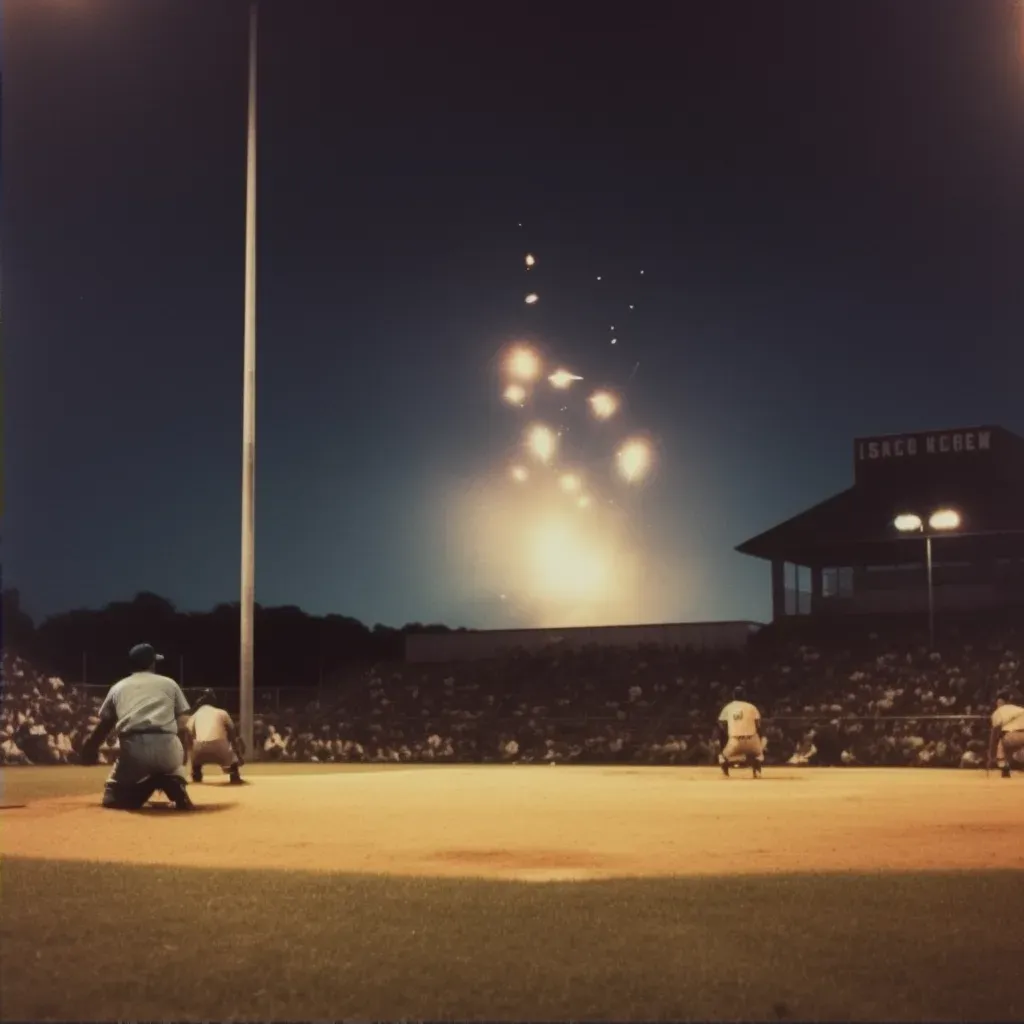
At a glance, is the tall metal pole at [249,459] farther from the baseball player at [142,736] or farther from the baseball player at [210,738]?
the baseball player at [142,736]

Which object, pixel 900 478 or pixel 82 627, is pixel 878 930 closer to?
pixel 900 478

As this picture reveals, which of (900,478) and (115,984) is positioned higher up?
(900,478)

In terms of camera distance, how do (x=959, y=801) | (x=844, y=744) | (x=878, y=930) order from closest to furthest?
(x=878, y=930) → (x=959, y=801) → (x=844, y=744)

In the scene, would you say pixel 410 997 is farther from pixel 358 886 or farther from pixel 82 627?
pixel 82 627

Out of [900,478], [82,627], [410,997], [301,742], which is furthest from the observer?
[82,627]

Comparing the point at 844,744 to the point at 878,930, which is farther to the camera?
the point at 844,744

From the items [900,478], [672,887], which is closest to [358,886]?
[672,887]

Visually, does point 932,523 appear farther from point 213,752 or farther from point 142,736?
point 142,736
